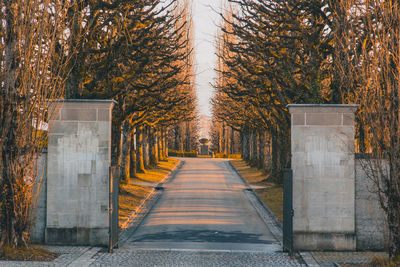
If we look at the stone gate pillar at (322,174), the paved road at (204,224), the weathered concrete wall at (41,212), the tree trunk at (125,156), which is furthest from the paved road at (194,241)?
the tree trunk at (125,156)

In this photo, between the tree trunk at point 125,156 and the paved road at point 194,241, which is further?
the tree trunk at point 125,156

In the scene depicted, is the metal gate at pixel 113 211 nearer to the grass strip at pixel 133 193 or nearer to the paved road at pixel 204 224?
the paved road at pixel 204 224

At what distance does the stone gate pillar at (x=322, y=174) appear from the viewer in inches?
494

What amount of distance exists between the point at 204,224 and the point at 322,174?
604 centimetres

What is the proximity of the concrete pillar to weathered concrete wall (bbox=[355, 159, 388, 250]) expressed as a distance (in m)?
6.27

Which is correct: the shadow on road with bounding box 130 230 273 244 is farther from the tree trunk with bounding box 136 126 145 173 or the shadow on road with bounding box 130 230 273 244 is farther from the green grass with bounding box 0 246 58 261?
the tree trunk with bounding box 136 126 145 173

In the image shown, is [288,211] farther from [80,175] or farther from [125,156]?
[125,156]

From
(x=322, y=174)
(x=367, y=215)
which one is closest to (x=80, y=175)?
(x=322, y=174)

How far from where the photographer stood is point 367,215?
12578 millimetres

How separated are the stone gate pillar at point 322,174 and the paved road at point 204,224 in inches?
52.1

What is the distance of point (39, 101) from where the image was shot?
1120 cm

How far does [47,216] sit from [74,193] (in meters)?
0.89

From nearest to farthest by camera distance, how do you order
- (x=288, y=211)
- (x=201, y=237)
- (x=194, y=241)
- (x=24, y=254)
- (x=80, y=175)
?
(x=24, y=254) → (x=288, y=211) → (x=80, y=175) → (x=194, y=241) → (x=201, y=237)

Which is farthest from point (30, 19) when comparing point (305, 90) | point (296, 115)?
point (305, 90)
